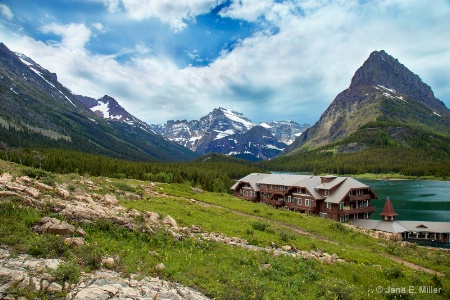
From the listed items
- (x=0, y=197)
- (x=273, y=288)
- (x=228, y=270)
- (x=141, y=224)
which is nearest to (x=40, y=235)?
(x=0, y=197)

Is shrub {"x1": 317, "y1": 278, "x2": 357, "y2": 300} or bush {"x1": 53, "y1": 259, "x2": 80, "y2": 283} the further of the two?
shrub {"x1": 317, "y1": 278, "x2": 357, "y2": 300}

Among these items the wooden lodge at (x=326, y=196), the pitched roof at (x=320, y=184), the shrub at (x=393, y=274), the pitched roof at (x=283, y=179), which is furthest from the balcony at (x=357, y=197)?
the shrub at (x=393, y=274)

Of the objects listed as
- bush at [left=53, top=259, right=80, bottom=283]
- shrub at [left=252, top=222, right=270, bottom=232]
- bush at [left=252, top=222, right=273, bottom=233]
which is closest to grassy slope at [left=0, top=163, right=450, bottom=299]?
bush at [left=53, top=259, right=80, bottom=283]

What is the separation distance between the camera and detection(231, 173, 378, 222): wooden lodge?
210 feet

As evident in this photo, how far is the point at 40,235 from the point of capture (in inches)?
565

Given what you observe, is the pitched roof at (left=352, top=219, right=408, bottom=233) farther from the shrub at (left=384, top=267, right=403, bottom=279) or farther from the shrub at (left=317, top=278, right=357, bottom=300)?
the shrub at (left=317, top=278, right=357, bottom=300)

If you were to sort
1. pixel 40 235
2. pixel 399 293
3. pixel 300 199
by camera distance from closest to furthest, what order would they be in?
pixel 40 235, pixel 399 293, pixel 300 199

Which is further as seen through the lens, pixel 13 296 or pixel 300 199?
pixel 300 199

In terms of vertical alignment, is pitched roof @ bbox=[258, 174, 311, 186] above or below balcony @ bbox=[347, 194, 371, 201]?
above

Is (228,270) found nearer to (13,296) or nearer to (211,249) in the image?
(211,249)

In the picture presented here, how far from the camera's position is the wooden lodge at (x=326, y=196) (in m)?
64.0

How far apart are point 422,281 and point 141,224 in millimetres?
21613

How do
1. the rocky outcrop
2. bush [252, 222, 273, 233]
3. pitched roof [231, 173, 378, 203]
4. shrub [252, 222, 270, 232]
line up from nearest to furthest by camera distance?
the rocky outcrop < bush [252, 222, 273, 233] < shrub [252, 222, 270, 232] < pitched roof [231, 173, 378, 203]

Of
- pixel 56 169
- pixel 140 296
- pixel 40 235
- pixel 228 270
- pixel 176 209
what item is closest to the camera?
pixel 140 296
